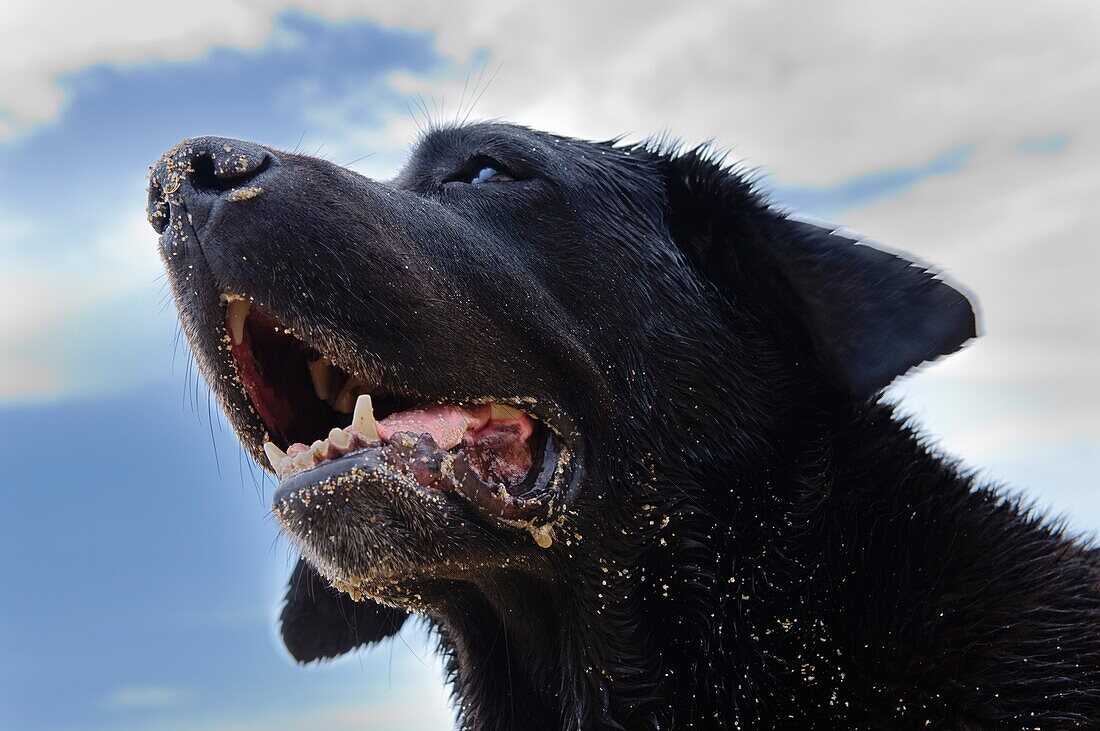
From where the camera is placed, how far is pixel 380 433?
2.79m

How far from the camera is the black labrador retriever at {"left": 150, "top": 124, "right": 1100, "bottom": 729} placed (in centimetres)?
279

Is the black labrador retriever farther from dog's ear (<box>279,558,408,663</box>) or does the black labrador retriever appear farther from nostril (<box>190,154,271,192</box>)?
dog's ear (<box>279,558,408,663</box>)

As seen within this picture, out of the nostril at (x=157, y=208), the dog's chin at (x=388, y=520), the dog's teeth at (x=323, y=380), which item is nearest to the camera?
the dog's chin at (x=388, y=520)

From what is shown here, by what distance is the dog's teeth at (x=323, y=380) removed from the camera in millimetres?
3090

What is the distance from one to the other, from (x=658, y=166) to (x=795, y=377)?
91 centimetres

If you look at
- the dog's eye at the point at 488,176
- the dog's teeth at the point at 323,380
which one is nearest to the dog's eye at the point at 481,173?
the dog's eye at the point at 488,176

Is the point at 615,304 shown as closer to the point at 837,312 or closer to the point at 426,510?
the point at 837,312

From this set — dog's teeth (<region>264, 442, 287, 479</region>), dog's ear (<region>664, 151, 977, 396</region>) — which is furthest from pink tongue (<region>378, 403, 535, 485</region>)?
dog's ear (<region>664, 151, 977, 396</region>)

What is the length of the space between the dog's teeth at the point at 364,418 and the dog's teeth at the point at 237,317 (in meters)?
0.42

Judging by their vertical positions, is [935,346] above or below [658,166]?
below

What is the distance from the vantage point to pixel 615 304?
3270 millimetres

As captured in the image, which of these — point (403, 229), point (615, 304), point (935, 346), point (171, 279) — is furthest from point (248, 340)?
point (935, 346)

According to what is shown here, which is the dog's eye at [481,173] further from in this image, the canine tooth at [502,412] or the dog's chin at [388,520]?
the dog's chin at [388,520]

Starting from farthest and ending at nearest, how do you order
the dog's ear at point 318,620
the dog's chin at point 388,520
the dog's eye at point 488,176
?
the dog's ear at point 318,620 → the dog's eye at point 488,176 → the dog's chin at point 388,520
